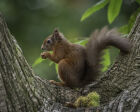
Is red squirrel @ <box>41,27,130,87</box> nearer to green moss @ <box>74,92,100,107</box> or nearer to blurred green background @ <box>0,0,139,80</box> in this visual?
green moss @ <box>74,92,100,107</box>

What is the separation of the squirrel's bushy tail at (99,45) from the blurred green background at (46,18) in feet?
17.6

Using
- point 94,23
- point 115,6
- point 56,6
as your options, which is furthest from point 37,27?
point 115,6

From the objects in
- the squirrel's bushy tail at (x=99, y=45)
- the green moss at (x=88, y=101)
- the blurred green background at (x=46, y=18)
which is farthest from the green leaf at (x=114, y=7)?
the blurred green background at (x=46, y=18)

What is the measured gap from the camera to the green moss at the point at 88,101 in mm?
2578

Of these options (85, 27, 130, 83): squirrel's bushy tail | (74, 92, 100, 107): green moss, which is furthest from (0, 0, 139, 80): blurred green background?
(74, 92, 100, 107): green moss

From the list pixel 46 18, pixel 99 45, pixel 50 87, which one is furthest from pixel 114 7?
pixel 46 18

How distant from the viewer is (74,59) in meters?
3.58

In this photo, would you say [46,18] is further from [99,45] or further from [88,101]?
[88,101]

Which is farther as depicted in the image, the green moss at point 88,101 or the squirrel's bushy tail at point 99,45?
the squirrel's bushy tail at point 99,45

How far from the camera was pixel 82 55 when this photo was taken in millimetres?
3547

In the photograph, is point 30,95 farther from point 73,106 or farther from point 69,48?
point 69,48

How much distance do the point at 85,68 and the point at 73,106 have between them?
0.97m

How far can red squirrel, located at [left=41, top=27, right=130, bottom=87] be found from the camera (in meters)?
3.02

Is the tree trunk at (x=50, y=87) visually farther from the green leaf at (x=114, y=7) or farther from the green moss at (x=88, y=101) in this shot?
the green leaf at (x=114, y=7)
